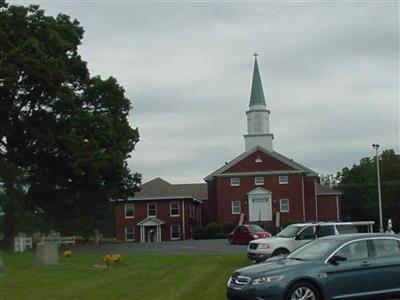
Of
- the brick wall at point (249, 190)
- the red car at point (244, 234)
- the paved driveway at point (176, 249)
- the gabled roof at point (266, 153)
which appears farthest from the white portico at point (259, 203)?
the paved driveway at point (176, 249)

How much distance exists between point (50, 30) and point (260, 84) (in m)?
42.2

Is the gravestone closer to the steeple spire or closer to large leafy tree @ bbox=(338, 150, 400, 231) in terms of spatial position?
the steeple spire

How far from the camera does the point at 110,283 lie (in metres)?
21.2

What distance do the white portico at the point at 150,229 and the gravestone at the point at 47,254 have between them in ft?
173

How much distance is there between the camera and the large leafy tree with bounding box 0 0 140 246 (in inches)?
1778

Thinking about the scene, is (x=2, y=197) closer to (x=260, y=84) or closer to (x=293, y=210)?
(x=293, y=210)

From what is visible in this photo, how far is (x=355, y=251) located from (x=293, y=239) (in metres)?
13.8

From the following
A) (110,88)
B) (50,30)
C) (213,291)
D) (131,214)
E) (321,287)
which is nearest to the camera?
(321,287)

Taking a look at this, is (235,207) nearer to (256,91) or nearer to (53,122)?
(256,91)

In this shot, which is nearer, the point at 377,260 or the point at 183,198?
the point at 377,260

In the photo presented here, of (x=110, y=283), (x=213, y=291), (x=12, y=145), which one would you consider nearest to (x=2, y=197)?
(x=12, y=145)

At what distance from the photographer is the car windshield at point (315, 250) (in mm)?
14837

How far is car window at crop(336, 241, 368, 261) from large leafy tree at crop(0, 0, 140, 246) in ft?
106

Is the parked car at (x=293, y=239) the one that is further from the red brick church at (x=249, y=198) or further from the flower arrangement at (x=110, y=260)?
the red brick church at (x=249, y=198)
